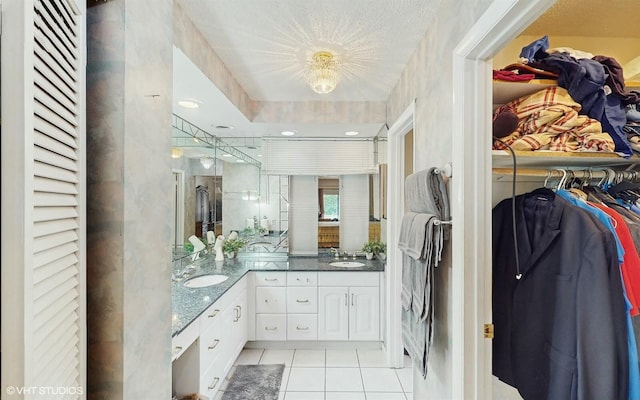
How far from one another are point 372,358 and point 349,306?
20.9 inches

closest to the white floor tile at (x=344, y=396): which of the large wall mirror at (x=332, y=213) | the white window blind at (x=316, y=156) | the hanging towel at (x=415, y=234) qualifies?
the hanging towel at (x=415, y=234)

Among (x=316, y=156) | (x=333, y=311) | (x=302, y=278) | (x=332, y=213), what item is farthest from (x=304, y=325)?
(x=316, y=156)

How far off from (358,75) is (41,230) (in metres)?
2.26

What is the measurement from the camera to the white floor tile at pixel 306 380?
7.99 feet

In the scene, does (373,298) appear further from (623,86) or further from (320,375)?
(623,86)

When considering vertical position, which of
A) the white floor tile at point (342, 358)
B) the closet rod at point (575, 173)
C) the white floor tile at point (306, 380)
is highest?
the closet rod at point (575, 173)

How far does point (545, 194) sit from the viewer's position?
1259 millimetres

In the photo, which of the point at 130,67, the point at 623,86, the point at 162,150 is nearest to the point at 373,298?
the point at 623,86

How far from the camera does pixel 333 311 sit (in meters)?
3.09

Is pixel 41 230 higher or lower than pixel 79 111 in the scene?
lower

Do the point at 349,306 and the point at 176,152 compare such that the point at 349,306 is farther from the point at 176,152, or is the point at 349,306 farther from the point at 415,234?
the point at 176,152

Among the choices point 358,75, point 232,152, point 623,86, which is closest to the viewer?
point 623,86

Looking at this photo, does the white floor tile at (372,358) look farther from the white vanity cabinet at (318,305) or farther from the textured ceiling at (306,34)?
the textured ceiling at (306,34)

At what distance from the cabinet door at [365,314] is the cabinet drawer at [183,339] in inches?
65.6
